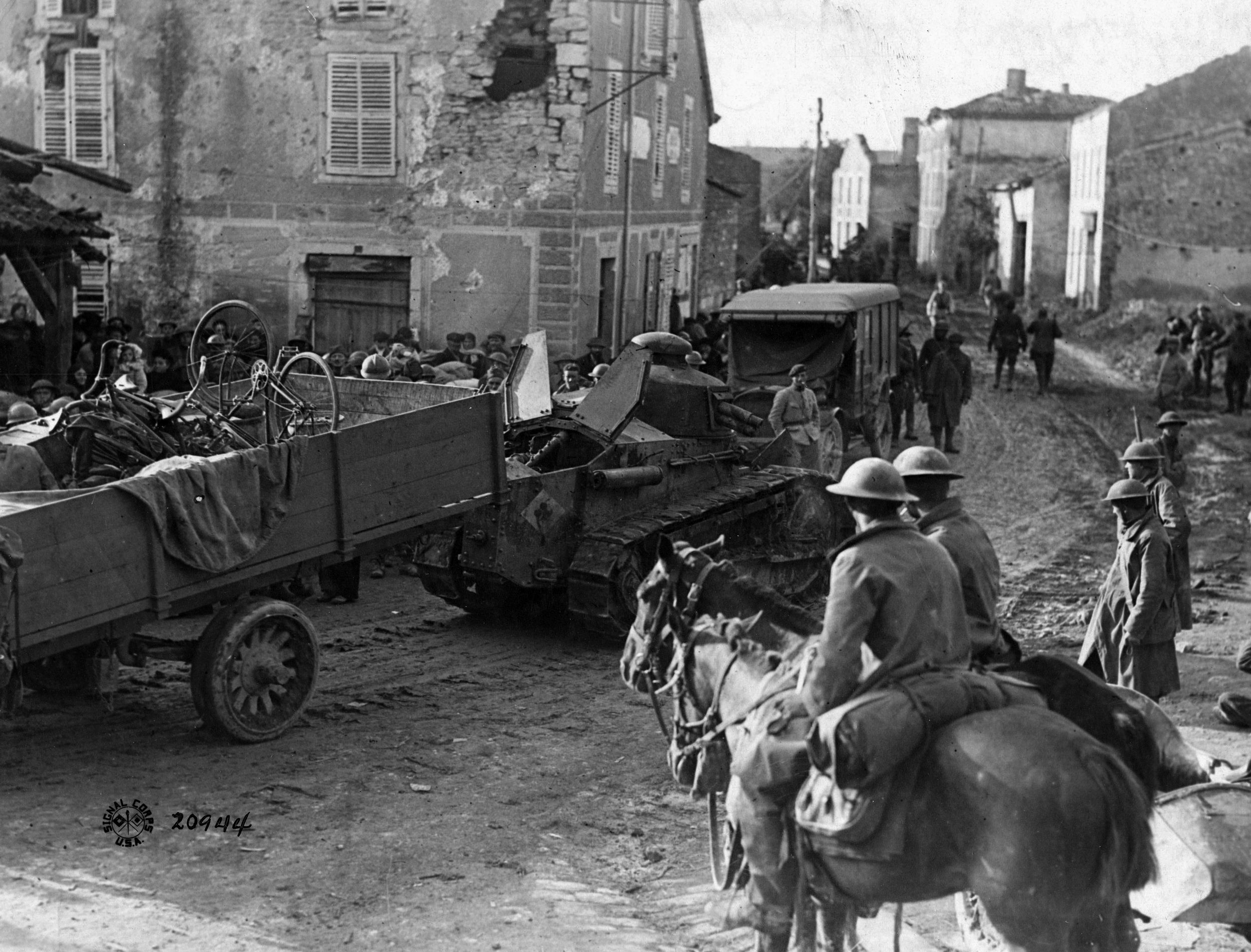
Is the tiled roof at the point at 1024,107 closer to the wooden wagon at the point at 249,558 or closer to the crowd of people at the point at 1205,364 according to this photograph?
the crowd of people at the point at 1205,364

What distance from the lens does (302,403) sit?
11.2m

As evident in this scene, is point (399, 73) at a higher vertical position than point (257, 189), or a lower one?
higher

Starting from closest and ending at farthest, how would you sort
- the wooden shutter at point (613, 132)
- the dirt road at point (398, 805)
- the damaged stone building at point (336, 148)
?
the dirt road at point (398, 805)
the damaged stone building at point (336, 148)
the wooden shutter at point (613, 132)

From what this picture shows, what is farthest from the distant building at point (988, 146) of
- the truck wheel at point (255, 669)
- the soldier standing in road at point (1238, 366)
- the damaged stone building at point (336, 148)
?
the truck wheel at point (255, 669)

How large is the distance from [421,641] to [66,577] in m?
4.27

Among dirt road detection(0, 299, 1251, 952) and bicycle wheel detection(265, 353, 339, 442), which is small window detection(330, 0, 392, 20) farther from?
dirt road detection(0, 299, 1251, 952)

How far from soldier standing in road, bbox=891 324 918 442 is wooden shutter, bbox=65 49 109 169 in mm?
12133

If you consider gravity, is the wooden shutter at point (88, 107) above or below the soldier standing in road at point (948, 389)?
above

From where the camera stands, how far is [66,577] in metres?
8.55

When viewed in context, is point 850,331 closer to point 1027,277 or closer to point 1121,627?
point 1121,627

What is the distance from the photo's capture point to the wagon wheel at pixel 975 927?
668 cm

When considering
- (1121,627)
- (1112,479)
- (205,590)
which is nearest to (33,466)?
(205,590)

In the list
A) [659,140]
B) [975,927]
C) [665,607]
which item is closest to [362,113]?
[659,140]

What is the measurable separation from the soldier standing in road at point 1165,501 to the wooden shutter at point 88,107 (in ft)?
58.5
